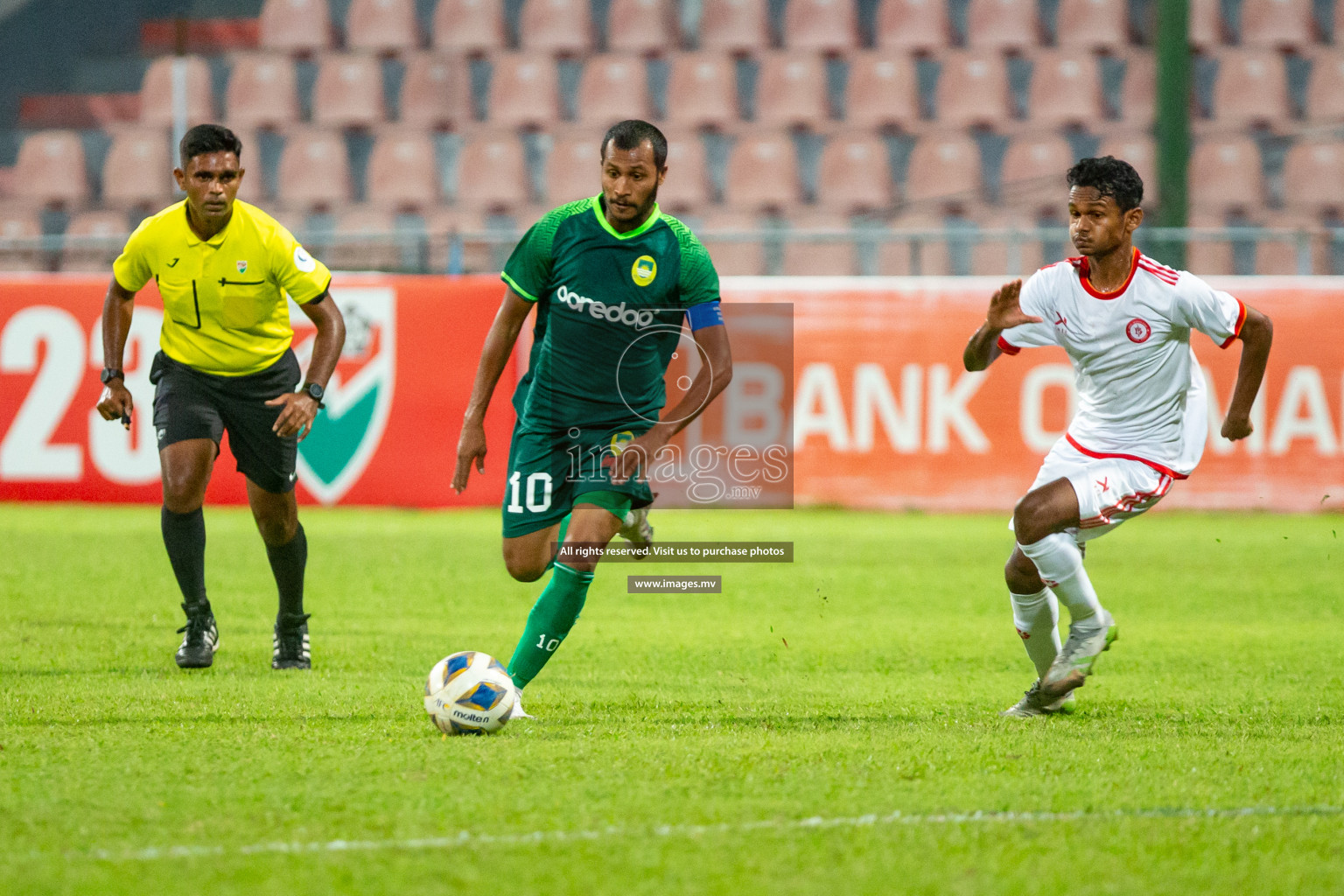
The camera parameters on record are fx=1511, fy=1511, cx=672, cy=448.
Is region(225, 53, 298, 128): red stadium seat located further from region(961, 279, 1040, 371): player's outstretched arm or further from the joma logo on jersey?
region(961, 279, 1040, 371): player's outstretched arm

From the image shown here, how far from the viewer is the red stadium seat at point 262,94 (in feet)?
59.4

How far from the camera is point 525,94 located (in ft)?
59.2

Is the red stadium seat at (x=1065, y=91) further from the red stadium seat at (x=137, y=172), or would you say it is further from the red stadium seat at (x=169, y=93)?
the red stadium seat at (x=137, y=172)

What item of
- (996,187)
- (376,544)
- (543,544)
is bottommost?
(376,544)

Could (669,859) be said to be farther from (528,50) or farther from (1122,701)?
(528,50)

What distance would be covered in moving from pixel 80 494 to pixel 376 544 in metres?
3.53

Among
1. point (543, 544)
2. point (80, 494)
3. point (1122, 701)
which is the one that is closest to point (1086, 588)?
point (1122, 701)

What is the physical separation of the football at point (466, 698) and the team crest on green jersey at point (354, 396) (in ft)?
25.8

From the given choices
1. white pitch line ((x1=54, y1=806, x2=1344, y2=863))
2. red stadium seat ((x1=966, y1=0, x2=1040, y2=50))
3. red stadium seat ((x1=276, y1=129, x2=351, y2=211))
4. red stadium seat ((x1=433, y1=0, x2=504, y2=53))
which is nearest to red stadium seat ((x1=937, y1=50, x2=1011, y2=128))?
red stadium seat ((x1=966, y1=0, x2=1040, y2=50))

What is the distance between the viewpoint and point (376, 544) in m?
10.5

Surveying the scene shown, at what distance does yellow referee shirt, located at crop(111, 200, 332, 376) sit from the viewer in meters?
6.05

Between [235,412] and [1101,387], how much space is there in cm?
341

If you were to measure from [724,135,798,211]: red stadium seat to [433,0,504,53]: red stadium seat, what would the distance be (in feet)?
11.6

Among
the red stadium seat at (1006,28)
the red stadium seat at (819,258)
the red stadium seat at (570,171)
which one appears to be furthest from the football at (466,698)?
the red stadium seat at (1006,28)
